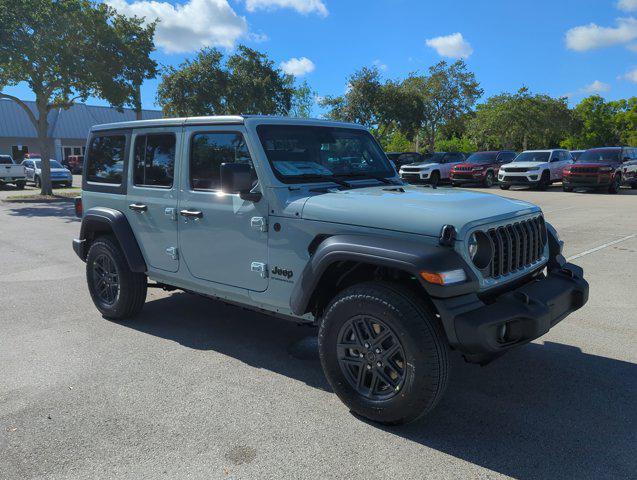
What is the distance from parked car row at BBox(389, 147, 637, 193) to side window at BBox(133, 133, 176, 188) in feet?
61.8

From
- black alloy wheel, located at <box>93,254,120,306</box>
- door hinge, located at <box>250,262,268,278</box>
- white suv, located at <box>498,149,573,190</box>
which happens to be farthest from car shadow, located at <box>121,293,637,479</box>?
white suv, located at <box>498,149,573,190</box>

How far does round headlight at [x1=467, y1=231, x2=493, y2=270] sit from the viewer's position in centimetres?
304

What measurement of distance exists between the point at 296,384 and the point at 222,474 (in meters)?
1.12

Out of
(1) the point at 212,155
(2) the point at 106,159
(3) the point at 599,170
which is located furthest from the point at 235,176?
(3) the point at 599,170

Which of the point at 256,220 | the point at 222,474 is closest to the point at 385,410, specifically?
the point at 222,474

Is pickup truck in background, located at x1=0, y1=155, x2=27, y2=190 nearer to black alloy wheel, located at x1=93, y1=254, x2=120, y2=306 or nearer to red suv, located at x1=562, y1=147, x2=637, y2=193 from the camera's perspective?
black alloy wheel, located at x1=93, y1=254, x2=120, y2=306

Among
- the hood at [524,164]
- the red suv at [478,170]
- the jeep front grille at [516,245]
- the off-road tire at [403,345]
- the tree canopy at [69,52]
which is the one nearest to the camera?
the off-road tire at [403,345]

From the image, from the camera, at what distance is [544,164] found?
2144cm

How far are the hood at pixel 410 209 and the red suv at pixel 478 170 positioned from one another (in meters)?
20.2

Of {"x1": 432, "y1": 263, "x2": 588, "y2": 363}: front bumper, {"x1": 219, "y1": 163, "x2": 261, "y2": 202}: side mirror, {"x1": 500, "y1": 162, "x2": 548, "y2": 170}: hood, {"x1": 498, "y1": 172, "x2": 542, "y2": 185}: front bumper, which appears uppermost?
{"x1": 500, "y1": 162, "x2": 548, "y2": 170}: hood

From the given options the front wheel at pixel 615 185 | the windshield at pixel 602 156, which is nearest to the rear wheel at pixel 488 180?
the windshield at pixel 602 156

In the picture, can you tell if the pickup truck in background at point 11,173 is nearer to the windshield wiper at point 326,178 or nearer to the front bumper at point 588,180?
the front bumper at point 588,180

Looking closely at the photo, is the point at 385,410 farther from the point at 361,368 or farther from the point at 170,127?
the point at 170,127

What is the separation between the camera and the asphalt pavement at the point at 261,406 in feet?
9.26
